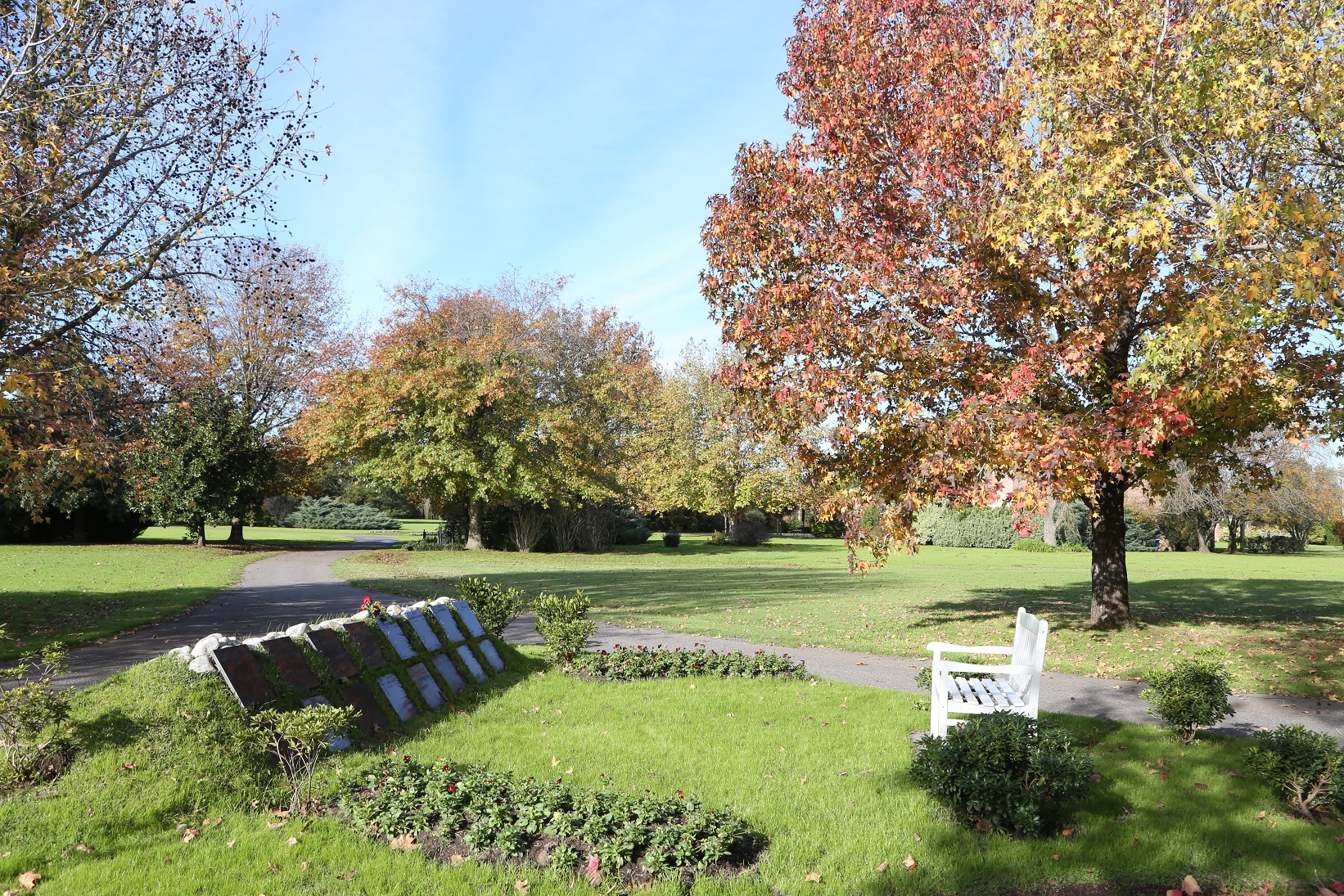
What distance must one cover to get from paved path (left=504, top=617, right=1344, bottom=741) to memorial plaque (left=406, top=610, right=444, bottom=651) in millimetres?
2745

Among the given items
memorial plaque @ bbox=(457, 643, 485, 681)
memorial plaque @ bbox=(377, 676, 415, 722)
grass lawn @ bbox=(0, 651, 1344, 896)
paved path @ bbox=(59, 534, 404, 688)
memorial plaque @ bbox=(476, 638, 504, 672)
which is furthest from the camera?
paved path @ bbox=(59, 534, 404, 688)

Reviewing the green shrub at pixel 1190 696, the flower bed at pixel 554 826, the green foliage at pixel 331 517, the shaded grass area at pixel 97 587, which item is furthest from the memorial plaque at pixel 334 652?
the green foliage at pixel 331 517

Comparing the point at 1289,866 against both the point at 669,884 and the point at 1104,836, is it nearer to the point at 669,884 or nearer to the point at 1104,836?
the point at 1104,836

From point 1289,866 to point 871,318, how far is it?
22.9 feet

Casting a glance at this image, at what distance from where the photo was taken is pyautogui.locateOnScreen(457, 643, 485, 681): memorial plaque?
7.89 metres

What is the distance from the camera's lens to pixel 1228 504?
1464 inches

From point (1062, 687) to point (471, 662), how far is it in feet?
20.5

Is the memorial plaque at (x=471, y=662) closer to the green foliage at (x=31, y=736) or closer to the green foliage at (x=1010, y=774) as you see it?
the green foliage at (x=31, y=736)

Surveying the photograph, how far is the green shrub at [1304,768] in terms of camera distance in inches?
181

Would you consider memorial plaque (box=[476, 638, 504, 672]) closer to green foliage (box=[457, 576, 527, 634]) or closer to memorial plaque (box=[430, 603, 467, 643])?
memorial plaque (box=[430, 603, 467, 643])

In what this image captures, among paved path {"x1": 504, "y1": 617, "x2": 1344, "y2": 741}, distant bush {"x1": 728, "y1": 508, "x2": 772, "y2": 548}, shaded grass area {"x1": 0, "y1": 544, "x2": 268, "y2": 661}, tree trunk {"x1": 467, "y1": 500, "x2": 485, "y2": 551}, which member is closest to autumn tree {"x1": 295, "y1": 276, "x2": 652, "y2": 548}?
tree trunk {"x1": 467, "y1": 500, "x2": 485, "y2": 551}

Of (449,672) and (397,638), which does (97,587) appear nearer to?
(449,672)

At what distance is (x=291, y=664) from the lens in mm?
5656

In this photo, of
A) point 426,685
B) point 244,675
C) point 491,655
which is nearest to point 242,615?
point 491,655
